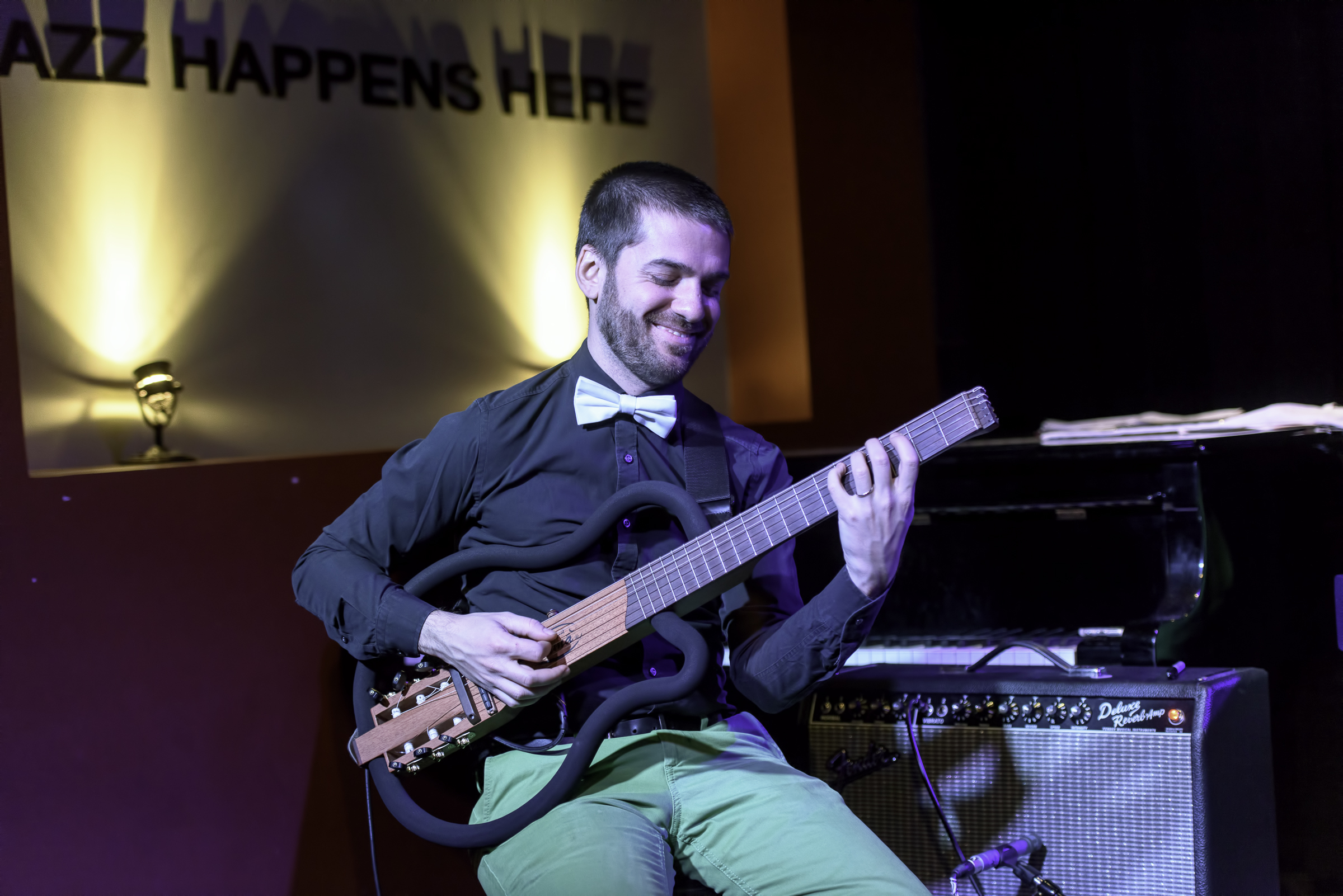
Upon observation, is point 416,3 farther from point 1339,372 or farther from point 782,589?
point 1339,372

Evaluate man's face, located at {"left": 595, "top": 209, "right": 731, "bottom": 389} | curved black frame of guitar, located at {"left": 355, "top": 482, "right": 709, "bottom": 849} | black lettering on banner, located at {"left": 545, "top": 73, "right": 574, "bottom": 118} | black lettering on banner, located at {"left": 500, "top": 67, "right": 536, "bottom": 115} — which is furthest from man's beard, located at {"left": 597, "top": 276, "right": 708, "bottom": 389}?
black lettering on banner, located at {"left": 545, "top": 73, "right": 574, "bottom": 118}

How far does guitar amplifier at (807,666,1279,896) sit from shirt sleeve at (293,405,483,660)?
0.95m

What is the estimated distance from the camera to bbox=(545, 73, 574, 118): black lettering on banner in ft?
16.1

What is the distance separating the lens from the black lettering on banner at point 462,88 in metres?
4.59

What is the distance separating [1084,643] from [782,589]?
2.71ft

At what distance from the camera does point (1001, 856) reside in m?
2.19

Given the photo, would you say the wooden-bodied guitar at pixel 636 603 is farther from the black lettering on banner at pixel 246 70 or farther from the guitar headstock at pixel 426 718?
the black lettering on banner at pixel 246 70

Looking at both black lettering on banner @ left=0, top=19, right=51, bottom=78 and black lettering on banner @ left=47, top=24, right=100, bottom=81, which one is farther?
black lettering on banner @ left=47, top=24, right=100, bottom=81

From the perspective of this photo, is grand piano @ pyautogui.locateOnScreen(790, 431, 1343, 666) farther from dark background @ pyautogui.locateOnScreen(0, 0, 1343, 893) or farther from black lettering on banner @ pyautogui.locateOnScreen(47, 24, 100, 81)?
black lettering on banner @ pyautogui.locateOnScreen(47, 24, 100, 81)

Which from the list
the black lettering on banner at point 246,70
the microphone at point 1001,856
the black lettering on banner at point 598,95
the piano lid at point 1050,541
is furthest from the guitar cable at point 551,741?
A: the black lettering on banner at point 598,95

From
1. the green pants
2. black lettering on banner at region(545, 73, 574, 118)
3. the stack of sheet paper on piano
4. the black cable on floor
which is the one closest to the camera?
the green pants

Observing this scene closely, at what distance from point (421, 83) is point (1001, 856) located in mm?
3582

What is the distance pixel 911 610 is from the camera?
2.90 m

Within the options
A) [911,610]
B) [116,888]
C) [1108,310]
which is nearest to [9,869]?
[116,888]
